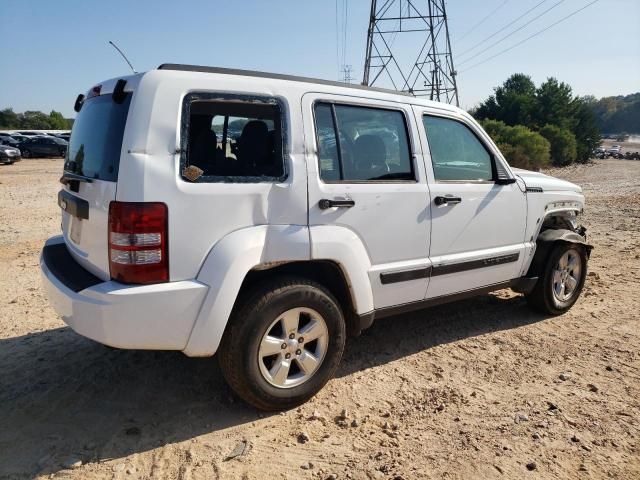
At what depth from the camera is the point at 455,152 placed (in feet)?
13.0

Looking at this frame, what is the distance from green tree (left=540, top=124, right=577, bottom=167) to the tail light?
35.0m

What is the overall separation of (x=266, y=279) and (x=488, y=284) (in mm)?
2138

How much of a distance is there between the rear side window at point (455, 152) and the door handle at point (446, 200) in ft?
0.54

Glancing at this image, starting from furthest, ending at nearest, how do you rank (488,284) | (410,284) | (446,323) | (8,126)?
(8,126) < (446,323) < (488,284) < (410,284)

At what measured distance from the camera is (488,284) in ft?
13.9

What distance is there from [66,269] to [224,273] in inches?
44.2

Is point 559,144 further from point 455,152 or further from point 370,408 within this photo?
point 370,408

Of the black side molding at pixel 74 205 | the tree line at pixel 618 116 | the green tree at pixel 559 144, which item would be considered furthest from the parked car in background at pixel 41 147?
the tree line at pixel 618 116

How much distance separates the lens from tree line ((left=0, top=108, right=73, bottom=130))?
80.1 meters

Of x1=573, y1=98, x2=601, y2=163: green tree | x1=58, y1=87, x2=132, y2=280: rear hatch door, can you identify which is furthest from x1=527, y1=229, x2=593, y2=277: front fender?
x1=573, y1=98, x2=601, y2=163: green tree

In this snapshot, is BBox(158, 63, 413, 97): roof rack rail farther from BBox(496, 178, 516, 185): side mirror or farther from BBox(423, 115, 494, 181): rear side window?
BBox(496, 178, 516, 185): side mirror

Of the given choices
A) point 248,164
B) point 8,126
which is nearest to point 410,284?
point 248,164

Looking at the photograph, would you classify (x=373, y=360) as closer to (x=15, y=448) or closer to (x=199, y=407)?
(x=199, y=407)

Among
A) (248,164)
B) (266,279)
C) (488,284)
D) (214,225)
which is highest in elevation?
(248,164)
